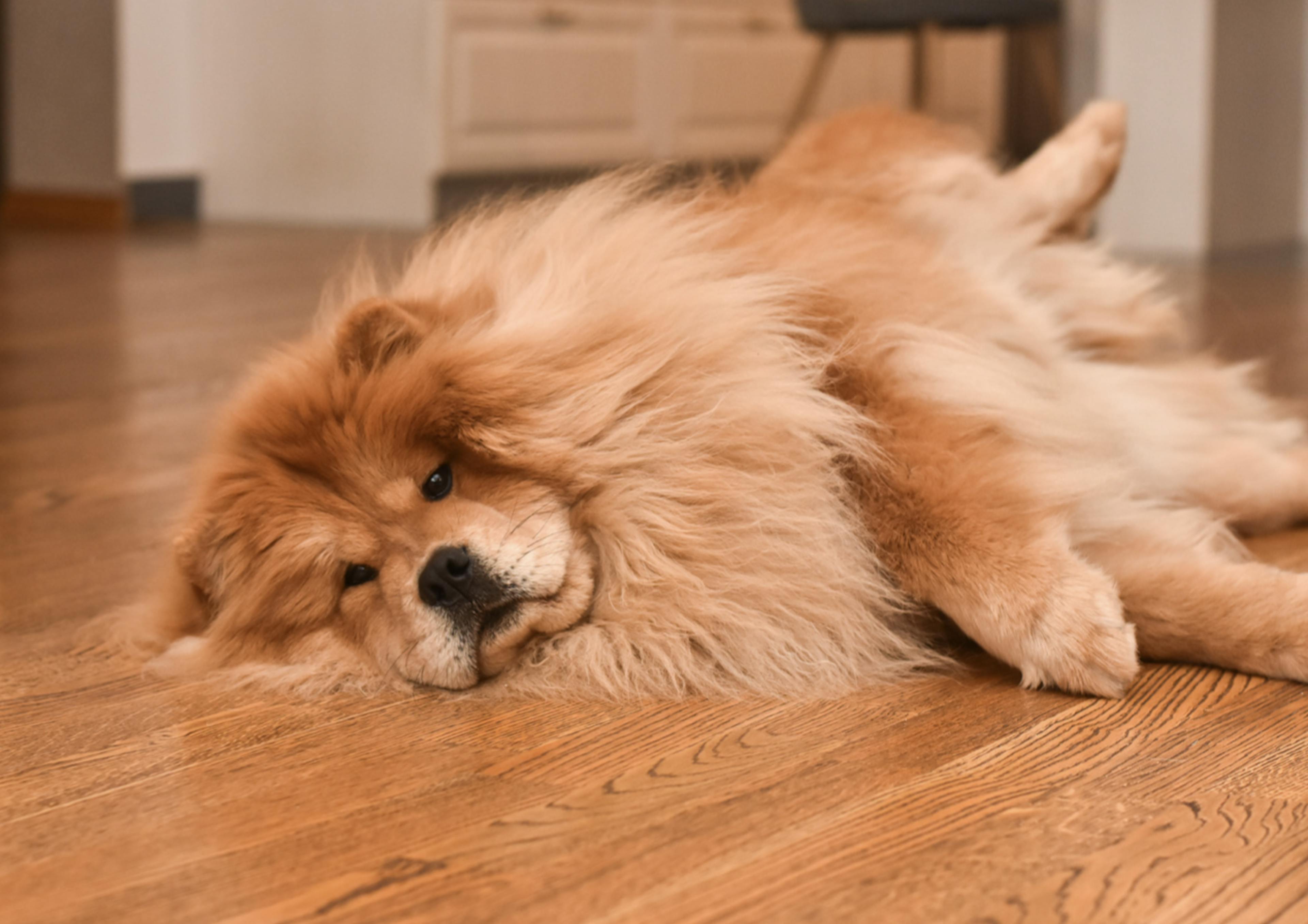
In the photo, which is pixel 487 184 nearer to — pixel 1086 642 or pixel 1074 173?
pixel 1074 173

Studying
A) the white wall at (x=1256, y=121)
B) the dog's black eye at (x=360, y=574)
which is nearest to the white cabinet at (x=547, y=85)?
the white wall at (x=1256, y=121)

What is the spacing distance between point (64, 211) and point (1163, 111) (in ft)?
16.1

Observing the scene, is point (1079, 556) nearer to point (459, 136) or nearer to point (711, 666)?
point (711, 666)

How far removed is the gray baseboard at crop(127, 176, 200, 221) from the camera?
656 centimetres

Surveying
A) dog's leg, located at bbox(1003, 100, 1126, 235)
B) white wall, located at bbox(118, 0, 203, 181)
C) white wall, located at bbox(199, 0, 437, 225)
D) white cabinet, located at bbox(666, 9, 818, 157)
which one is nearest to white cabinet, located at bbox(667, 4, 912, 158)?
white cabinet, located at bbox(666, 9, 818, 157)

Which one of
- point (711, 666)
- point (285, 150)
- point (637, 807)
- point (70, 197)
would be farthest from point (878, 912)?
point (70, 197)

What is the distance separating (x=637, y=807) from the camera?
109cm

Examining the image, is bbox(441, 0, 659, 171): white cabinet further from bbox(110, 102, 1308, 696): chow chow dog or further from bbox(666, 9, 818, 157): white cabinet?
bbox(110, 102, 1308, 696): chow chow dog

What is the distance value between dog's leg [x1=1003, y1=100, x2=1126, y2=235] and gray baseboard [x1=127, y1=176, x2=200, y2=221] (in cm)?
519

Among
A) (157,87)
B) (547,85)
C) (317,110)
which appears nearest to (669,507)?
(547,85)

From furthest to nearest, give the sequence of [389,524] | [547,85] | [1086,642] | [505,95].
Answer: [547,85] → [505,95] → [389,524] → [1086,642]

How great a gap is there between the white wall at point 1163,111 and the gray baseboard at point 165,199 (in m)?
4.14

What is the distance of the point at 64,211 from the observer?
6.80 m

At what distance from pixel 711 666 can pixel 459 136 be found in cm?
492
